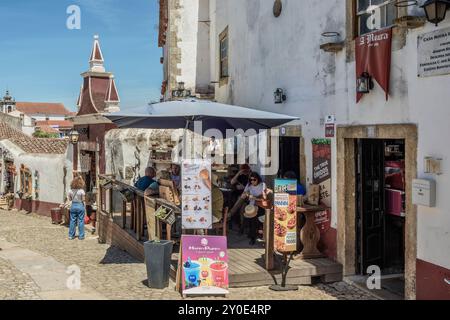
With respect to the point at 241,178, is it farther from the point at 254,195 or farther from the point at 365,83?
the point at 365,83

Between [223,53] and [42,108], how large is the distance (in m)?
105

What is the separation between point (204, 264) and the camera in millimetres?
6652

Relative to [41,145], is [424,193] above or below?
below

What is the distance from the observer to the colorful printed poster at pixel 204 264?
6594 mm

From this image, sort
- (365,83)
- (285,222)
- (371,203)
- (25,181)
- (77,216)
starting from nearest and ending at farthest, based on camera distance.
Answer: (365,83) → (285,222) → (371,203) → (77,216) → (25,181)

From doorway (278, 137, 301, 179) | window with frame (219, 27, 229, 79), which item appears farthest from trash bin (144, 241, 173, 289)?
window with frame (219, 27, 229, 79)

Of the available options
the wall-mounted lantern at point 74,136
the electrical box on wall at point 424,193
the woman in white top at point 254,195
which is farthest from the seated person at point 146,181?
the wall-mounted lantern at point 74,136

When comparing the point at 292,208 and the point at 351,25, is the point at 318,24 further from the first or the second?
the point at 292,208

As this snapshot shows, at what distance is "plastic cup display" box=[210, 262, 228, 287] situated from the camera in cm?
662

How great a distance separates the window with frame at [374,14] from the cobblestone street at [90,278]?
381 centimetres

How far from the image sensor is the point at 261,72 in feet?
35.1

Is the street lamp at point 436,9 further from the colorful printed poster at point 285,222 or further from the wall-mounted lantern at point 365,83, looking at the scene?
the colorful printed poster at point 285,222

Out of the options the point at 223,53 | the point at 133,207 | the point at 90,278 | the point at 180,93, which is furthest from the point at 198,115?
the point at 180,93

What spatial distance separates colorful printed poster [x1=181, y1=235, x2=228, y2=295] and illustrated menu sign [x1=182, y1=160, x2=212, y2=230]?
0.40 meters
